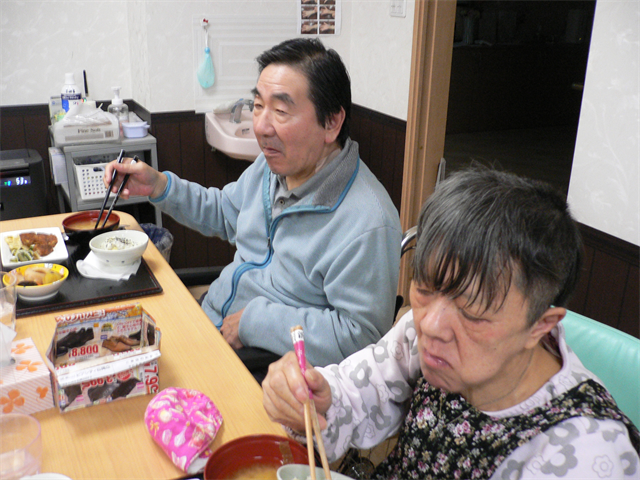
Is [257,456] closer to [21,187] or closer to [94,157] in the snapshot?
[21,187]

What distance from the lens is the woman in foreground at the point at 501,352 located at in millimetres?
786

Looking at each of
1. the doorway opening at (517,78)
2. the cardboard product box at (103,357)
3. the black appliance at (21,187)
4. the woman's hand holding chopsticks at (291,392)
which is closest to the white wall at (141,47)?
the black appliance at (21,187)

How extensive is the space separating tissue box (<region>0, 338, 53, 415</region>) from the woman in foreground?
0.41 m

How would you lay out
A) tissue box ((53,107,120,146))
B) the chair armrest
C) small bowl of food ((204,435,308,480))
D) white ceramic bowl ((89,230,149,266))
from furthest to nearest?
1. tissue box ((53,107,120,146))
2. the chair armrest
3. white ceramic bowl ((89,230,149,266))
4. small bowl of food ((204,435,308,480))

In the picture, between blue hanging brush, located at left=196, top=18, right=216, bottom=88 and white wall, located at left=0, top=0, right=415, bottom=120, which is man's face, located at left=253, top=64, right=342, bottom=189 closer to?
white wall, located at left=0, top=0, right=415, bottom=120

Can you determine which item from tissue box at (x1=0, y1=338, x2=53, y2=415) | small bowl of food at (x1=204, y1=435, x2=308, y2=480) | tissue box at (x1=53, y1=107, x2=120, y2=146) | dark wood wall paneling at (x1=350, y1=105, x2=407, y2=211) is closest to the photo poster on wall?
dark wood wall paneling at (x1=350, y1=105, x2=407, y2=211)

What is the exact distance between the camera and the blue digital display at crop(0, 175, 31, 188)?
2.64 meters

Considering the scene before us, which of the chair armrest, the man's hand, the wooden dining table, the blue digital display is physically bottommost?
the man's hand

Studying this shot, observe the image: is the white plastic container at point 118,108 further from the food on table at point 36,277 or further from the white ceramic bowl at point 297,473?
the white ceramic bowl at point 297,473

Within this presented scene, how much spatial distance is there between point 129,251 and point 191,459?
2.48 feet

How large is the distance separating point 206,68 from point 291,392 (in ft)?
8.18

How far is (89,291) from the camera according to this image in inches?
59.0

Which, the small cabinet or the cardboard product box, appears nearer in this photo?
the cardboard product box

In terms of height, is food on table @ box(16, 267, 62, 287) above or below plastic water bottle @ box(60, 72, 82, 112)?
below
